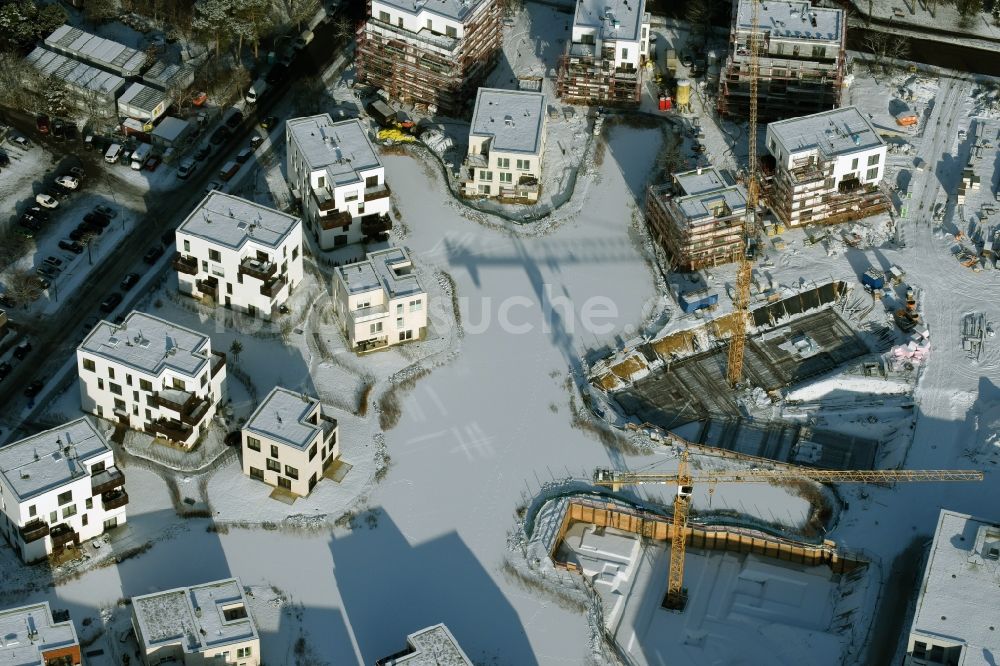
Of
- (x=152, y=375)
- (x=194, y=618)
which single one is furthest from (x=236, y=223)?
(x=194, y=618)

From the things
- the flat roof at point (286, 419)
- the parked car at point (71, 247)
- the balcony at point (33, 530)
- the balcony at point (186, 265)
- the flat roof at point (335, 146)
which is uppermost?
the flat roof at point (335, 146)

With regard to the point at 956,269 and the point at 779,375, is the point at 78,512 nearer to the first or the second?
the point at 779,375

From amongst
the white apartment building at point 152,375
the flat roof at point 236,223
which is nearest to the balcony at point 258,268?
the flat roof at point 236,223

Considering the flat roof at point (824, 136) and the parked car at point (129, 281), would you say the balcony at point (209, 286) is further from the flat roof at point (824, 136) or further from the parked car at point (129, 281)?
the flat roof at point (824, 136)

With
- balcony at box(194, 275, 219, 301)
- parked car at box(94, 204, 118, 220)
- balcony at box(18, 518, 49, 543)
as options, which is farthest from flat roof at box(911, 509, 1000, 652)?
parked car at box(94, 204, 118, 220)

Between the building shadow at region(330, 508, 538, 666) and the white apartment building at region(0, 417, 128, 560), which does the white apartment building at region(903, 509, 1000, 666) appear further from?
the white apartment building at region(0, 417, 128, 560)

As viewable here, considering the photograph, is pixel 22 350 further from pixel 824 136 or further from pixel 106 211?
pixel 824 136

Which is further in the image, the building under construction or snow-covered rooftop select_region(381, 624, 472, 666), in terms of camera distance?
the building under construction
